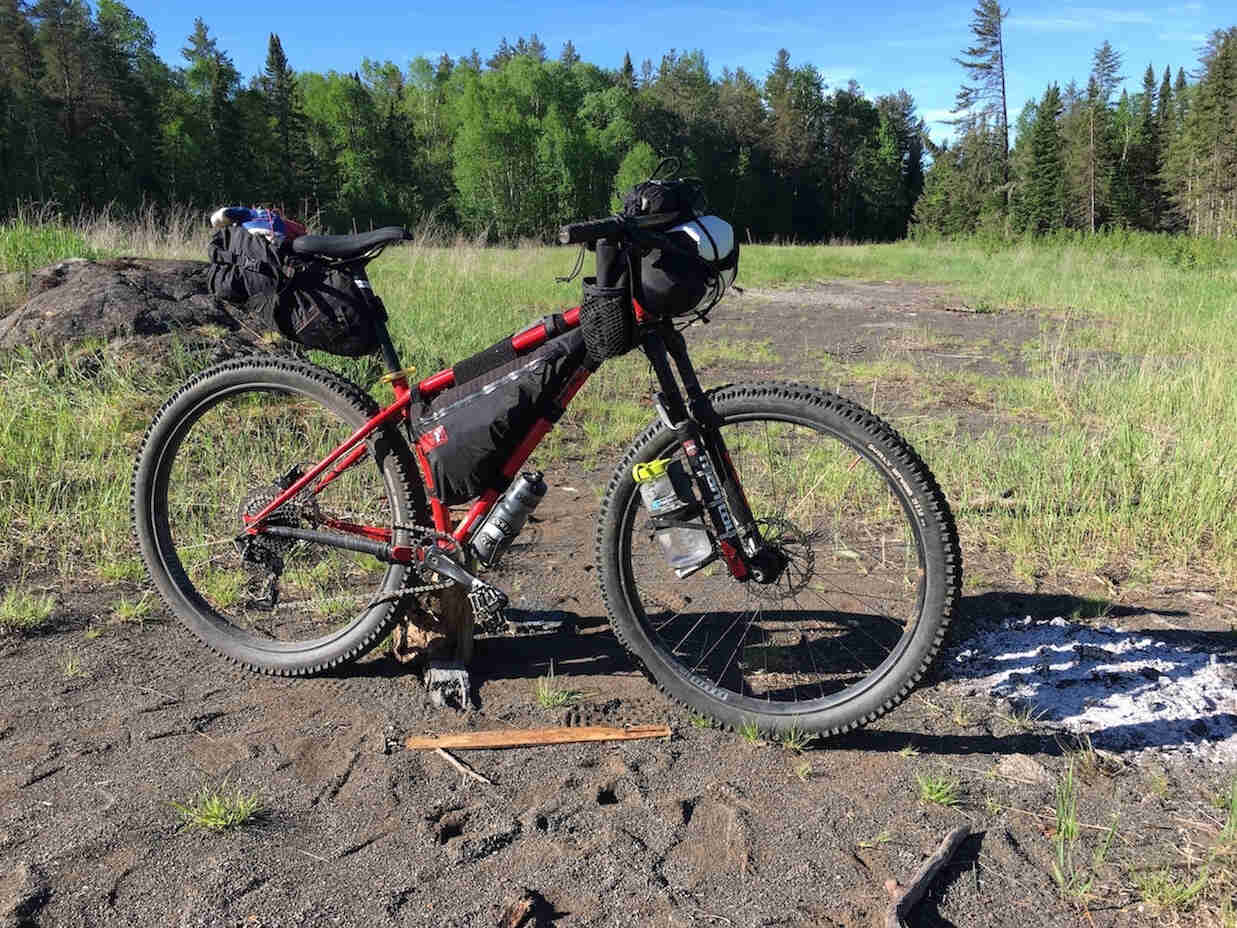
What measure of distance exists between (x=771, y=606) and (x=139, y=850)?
2.28 meters

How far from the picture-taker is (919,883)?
1.90 metres

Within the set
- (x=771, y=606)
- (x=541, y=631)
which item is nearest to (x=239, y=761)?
(x=541, y=631)

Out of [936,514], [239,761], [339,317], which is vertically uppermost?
[339,317]

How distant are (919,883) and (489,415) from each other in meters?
1.73

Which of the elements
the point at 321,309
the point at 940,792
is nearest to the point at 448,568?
the point at 321,309

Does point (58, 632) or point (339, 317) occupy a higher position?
point (339, 317)

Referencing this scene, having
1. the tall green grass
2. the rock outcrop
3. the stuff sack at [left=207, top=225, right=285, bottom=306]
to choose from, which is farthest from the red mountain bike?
the tall green grass

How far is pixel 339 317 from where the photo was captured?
106 inches

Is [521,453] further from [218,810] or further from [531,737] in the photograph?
[218,810]

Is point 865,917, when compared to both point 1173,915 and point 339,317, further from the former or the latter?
point 339,317

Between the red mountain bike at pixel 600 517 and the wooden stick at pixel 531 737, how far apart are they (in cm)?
17

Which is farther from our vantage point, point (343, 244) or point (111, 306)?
point (111, 306)

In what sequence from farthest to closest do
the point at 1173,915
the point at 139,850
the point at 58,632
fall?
the point at 58,632, the point at 139,850, the point at 1173,915

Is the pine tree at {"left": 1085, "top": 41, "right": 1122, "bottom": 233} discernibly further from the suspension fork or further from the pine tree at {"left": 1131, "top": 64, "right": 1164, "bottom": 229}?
the suspension fork
